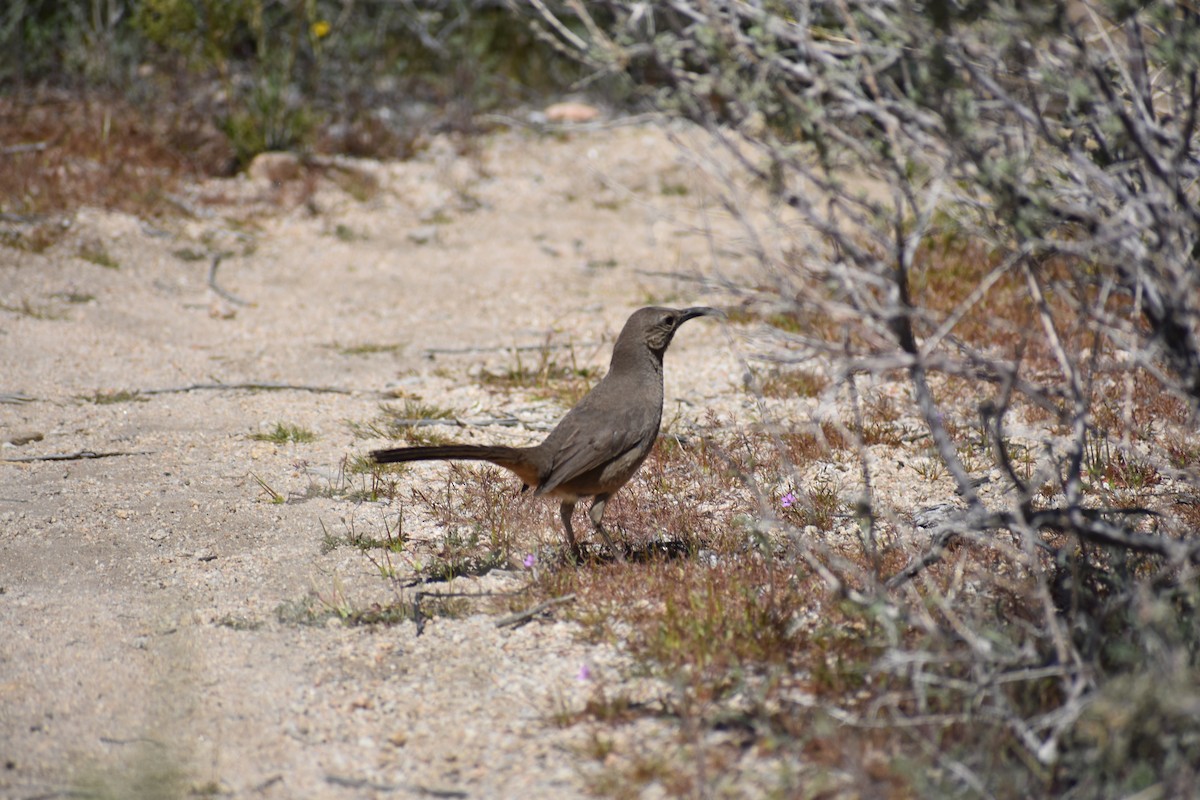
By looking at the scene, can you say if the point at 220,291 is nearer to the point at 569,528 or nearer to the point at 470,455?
the point at 569,528

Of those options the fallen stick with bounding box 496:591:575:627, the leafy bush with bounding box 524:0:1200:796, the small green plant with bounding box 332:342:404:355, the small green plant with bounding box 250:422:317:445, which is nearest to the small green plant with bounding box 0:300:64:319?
the small green plant with bounding box 332:342:404:355

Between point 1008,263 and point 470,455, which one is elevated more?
point 1008,263

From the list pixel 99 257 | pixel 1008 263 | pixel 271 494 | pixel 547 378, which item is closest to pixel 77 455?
pixel 271 494

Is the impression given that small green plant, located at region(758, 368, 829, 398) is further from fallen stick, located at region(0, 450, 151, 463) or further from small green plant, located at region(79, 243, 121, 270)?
small green plant, located at region(79, 243, 121, 270)

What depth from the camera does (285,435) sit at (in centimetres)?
619

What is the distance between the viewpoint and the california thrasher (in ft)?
15.8

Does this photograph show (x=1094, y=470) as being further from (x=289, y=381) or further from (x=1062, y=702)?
(x=289, y=381)

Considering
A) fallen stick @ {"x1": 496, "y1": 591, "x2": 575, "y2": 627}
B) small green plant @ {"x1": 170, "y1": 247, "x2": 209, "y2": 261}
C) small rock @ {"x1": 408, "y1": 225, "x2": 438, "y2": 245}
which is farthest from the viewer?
small rock @ {"x1": 408, "y1": 225, "x2": 438, "y2": 245}

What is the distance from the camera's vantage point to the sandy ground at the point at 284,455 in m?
3.56

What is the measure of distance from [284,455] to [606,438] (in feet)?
6.61

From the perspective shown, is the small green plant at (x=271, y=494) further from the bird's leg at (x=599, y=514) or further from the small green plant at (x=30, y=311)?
the small green plant at (x=30, y=311)

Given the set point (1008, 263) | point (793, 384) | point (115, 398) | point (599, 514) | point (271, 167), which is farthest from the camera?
point (271, 167)

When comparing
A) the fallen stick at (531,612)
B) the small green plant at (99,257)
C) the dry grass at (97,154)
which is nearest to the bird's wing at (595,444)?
the fallen stick at (531,612)

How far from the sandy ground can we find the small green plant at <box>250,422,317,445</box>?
0.10m
